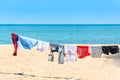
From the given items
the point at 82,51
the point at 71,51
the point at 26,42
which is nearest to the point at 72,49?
the point at 71,51

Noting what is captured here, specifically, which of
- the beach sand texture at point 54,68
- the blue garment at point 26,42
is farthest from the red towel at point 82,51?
the blue garment at point 26,42

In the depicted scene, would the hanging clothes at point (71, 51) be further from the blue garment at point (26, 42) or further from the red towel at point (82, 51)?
the blue garment at point (26, 42)

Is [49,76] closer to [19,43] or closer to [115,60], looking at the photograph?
[19,43]

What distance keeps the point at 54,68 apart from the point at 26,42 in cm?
301

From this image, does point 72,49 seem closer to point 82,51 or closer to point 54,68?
point 82,51

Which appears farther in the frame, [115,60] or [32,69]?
[115,60]

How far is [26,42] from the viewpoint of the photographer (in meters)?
14.1

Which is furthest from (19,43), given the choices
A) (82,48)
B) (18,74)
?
(82,48)

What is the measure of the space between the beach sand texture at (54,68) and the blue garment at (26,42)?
1265 mm

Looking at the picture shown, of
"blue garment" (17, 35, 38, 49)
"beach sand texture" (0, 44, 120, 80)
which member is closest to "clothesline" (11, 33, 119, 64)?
"blue garment" (17, 35, 38, 49)

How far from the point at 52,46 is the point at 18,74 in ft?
6.87

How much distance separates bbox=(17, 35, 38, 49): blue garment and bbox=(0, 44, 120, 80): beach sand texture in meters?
1.27

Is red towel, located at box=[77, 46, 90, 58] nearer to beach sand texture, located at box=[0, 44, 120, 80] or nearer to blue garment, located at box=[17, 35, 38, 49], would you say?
beach sand texture, located at box=[0, 44, 120, 80]

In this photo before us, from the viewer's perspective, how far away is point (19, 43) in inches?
562
